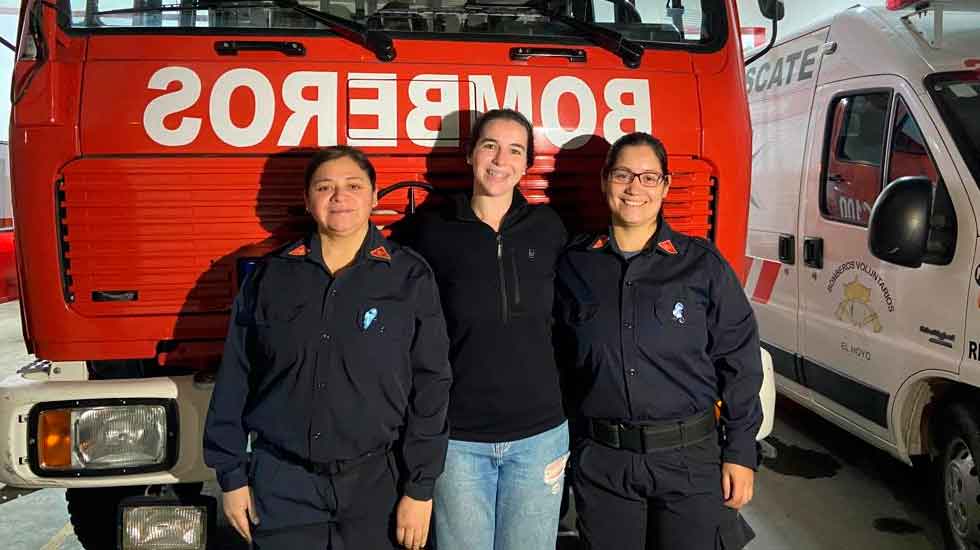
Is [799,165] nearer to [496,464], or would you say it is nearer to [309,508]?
[496,464]

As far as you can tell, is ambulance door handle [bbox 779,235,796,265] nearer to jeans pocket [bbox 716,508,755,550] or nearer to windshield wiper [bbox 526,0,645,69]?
windshield wiper [bbox 526,0,645,69]

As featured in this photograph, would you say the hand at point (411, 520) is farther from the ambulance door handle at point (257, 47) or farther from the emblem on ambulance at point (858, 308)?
the emblem on ambulance at point (858, 308)

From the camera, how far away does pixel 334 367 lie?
6.51ft

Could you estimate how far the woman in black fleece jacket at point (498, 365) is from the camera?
2.10 meters

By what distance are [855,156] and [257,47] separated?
2993 millimetres

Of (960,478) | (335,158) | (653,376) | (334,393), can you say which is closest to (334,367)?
(334,393)

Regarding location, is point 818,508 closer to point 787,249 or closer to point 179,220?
point 787,249

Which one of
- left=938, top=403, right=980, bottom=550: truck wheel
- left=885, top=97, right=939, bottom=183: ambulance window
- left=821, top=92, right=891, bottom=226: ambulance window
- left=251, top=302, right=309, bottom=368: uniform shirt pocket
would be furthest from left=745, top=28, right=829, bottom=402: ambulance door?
left=251, top=302, right=309, bottom=368: uniform shirt pocket

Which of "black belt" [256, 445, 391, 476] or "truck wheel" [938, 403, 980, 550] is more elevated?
"black belt" [256, 445, 391, 476]

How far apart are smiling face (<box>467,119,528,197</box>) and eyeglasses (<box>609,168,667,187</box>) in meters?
0.26

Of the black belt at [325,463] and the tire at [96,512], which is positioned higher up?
the black belt at [325,463]

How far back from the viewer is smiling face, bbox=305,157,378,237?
2.03m

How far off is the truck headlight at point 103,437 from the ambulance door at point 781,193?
3.41m

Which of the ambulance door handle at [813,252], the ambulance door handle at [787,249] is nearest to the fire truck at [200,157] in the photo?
the ambulance door handle at [813,252]
